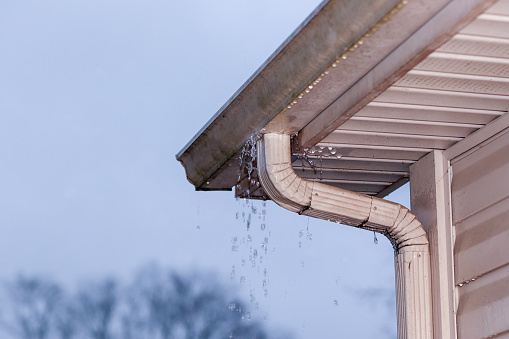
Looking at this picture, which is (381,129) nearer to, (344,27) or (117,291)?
(344,27)

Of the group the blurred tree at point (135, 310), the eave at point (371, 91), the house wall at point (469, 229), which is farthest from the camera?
the blurred tree at point (135, 310)

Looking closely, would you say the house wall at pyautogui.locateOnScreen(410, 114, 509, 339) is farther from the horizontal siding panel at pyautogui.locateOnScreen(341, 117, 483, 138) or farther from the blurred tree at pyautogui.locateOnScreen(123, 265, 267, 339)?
the blurred tree at pyautogui.locateOnScreen(123, 265, 267, 339)

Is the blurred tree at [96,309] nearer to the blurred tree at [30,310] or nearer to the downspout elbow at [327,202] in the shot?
the blurred tree at [30,310]

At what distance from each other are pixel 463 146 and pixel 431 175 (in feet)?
1.34

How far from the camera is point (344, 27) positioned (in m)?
6.23

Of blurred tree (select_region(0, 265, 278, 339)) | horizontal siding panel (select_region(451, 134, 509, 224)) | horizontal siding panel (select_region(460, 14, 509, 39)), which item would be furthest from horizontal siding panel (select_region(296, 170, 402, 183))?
blurred tree (select_region(0, 265, 278, 339))

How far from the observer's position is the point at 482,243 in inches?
305

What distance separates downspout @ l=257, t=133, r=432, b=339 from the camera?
8008 millimetres

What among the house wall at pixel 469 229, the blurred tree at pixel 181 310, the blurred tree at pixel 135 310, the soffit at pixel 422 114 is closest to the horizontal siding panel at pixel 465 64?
the soffit at pixel 422 114

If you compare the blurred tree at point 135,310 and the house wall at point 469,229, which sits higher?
the blurred tree at point 135,310

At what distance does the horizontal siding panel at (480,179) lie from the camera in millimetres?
7574

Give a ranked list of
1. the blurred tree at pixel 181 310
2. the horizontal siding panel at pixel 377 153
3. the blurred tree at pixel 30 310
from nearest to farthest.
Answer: the horizontal siding panel at pixel 377 153
the blurred tree at pixel 30 310
the blurred tree at pixel 181 310

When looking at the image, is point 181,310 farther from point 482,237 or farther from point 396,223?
point 482,237

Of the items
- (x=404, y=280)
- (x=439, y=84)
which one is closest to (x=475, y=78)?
(x=439, y=84)
